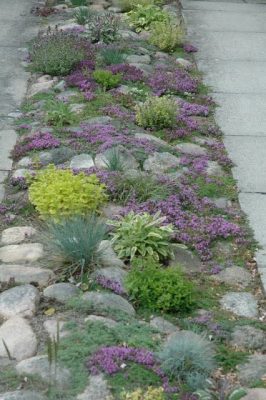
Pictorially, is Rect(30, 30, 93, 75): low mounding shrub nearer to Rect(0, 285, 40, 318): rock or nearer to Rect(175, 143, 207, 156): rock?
Rect(175, 143, 207, 156): rock

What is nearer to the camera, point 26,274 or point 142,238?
point 26,274

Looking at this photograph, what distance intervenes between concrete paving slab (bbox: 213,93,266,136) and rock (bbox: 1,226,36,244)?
295 centimetres

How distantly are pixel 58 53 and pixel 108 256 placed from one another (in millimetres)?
4255

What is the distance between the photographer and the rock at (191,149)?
764 cm

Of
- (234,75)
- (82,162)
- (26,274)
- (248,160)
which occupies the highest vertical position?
(26,274)

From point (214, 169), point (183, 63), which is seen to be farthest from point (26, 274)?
point (183, 63)

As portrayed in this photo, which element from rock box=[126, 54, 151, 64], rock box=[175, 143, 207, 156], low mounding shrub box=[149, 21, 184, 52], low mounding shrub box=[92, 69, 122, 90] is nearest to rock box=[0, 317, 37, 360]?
rock box=[175, 143, 207, 156]

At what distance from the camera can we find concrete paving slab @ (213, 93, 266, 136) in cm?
837

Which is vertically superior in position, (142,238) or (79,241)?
(79,241)

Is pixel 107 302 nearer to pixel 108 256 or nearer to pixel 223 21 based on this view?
pixel 108 256

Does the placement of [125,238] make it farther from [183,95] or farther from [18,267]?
[183,95]

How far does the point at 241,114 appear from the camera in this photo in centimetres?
879

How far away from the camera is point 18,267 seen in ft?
18.0

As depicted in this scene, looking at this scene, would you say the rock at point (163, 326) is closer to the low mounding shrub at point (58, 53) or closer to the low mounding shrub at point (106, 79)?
the low mounding shrub at point (106, 79)
